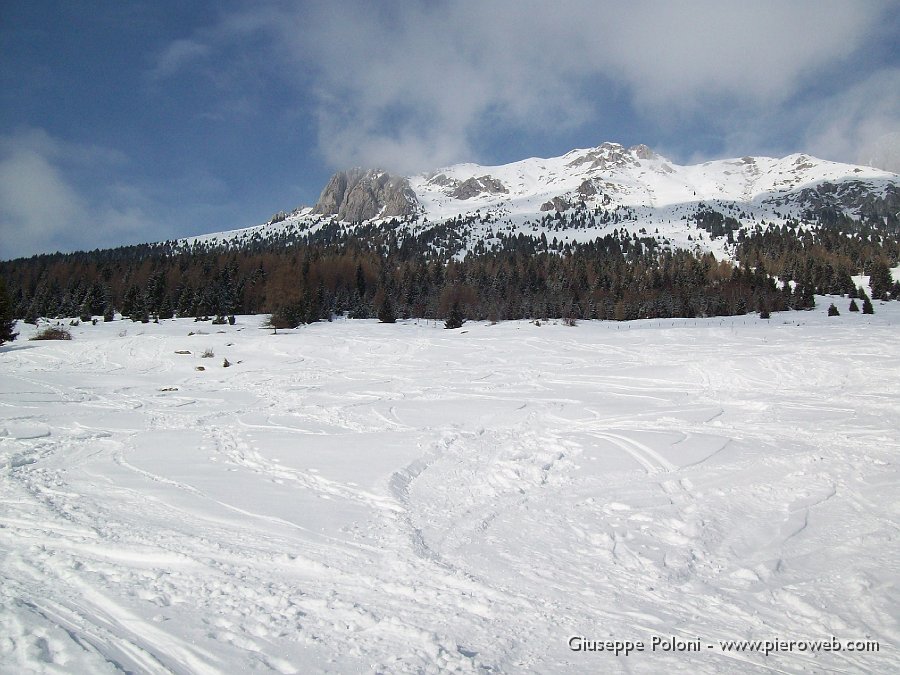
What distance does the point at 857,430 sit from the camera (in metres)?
9.37

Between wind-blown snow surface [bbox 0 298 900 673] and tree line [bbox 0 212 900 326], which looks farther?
tree line [bbox 0 212 900 326]

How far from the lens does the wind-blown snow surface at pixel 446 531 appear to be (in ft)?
11.1

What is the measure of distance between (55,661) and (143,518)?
107 inches

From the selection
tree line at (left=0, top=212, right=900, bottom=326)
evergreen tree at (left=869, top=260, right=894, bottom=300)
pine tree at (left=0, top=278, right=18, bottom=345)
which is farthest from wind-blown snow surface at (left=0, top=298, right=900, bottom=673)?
evergreen tree at (left=869, top=260, right=894, bottom=300)

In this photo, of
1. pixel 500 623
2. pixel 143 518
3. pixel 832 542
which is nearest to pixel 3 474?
pixel 143 518

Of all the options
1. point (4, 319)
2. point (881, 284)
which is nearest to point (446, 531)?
point (4, 319)

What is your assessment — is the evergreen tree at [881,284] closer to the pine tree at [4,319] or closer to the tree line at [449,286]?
the tree line at [449,286]

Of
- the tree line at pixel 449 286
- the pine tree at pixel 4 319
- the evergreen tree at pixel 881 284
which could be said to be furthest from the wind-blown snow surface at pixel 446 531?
the evergreen tree at pixel 881 284

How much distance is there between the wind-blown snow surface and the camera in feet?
11.1

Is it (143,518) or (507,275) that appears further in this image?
(507,275)

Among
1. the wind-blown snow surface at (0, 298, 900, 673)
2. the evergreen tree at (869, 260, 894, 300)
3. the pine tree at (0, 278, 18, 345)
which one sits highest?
the evergreen tree at (869, 260, 894, 300)

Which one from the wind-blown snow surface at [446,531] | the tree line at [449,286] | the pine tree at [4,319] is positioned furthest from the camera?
the tree line at [449,286]

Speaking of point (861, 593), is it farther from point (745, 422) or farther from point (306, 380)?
point (306, 380)

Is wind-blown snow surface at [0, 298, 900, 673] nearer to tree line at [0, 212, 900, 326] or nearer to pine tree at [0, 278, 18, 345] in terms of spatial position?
pine tree at [0, 278, 18, 345]
